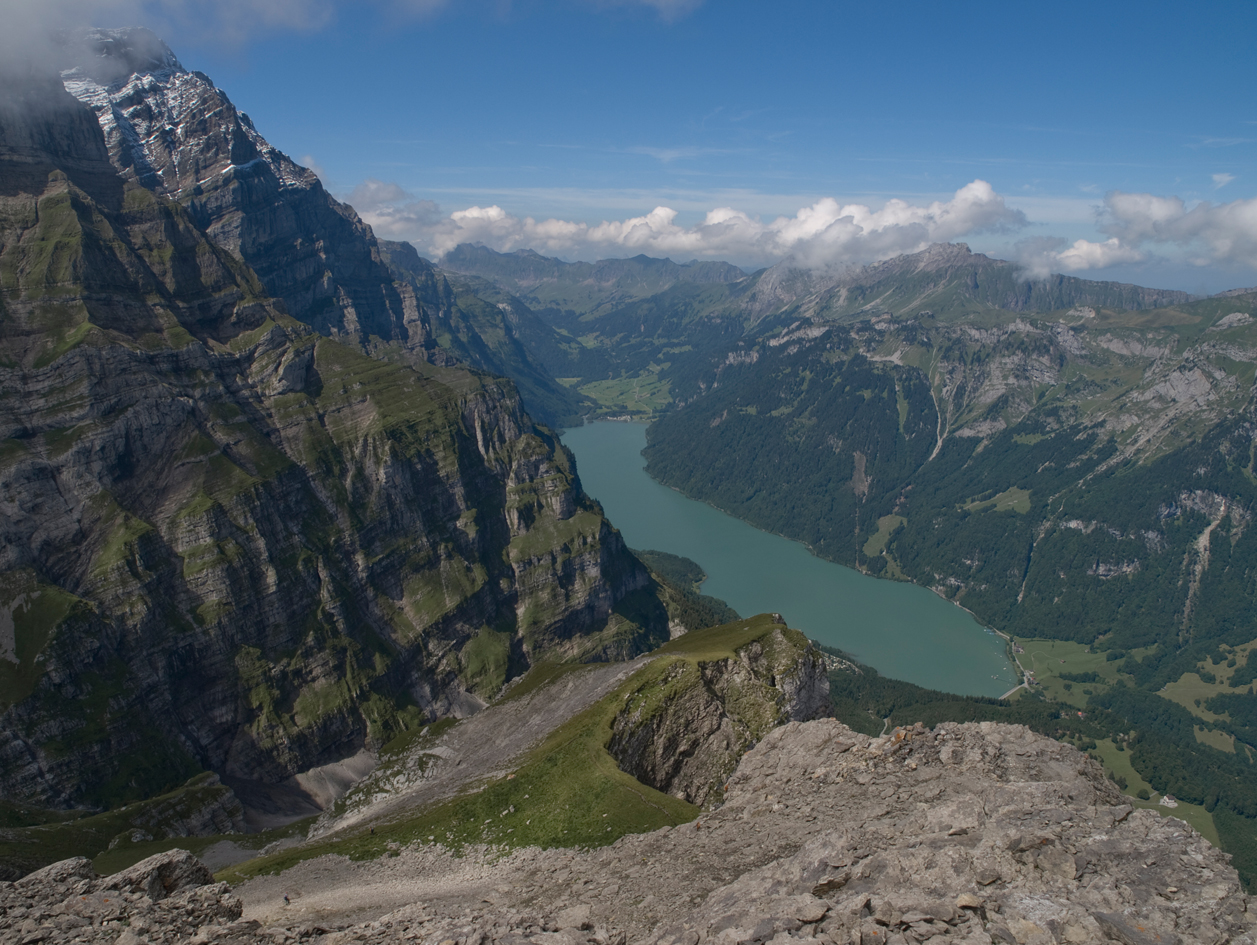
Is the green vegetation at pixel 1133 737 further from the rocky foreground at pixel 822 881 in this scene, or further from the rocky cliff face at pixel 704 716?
the rocky foreground at pixel 822 881

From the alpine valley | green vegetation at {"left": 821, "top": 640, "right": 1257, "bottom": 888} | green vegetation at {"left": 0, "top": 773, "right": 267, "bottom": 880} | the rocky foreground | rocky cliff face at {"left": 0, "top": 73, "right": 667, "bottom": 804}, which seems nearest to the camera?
the rocky foreground

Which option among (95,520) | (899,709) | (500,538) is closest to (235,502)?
(95,520)

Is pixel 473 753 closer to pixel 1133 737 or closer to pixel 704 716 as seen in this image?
pixel 704 716

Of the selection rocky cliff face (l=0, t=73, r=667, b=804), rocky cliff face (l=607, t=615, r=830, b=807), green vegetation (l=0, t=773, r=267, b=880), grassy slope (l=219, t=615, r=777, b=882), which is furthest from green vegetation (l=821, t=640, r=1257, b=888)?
green vegetation (l=0, t=773, r=267, b=880)

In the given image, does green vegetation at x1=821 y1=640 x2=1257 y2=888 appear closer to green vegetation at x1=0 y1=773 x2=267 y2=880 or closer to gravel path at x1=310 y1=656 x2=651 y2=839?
gravel path at x1=310 y1=656 x2=651 y2=839

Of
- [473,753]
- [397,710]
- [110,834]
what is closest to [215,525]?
[397,710]

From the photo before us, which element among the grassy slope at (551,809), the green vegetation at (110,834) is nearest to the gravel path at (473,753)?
the grassy slope at (551,809)
